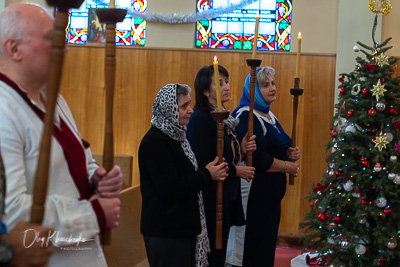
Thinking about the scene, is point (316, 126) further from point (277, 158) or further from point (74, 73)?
point (74, 73)

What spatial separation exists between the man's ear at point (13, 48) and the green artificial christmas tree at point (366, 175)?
132 inches

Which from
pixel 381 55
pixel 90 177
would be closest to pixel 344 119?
pixel 381 55

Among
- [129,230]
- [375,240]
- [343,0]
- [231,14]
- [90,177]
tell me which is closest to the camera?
[90,177]

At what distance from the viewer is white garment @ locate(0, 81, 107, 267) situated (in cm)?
171

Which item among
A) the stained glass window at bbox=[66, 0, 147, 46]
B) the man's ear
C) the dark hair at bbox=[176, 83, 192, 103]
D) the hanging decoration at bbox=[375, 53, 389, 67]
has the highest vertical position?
the stained glass window at bbox=[66, 0, 147, 46]

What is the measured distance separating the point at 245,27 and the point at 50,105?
5.92m

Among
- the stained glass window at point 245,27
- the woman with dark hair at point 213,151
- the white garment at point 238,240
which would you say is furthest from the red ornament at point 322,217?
the stained glass window at point 245,27

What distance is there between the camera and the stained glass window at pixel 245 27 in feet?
23.1

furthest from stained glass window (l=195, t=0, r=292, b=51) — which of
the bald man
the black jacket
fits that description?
the bald man

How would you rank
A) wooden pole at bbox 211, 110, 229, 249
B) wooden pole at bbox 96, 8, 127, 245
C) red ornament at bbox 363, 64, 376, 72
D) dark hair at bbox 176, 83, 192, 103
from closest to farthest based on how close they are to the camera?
1. wooden pole at bbox 96, 8, 127, 245
2. dark hair at bbox 176, 83, 192, 103
3. wooden pole at bbox 211, 110, 229, 249
4. red ornament at bbox 363, 64, 376, 72

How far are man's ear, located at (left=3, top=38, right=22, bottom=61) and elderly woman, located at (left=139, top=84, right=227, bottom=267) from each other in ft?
4.36

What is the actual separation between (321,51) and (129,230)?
339 cm

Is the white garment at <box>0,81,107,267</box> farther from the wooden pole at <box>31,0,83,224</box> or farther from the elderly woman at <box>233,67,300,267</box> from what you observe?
the elderly woman at <box>233,67,300,267</box>

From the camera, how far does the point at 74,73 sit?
7.20 m
